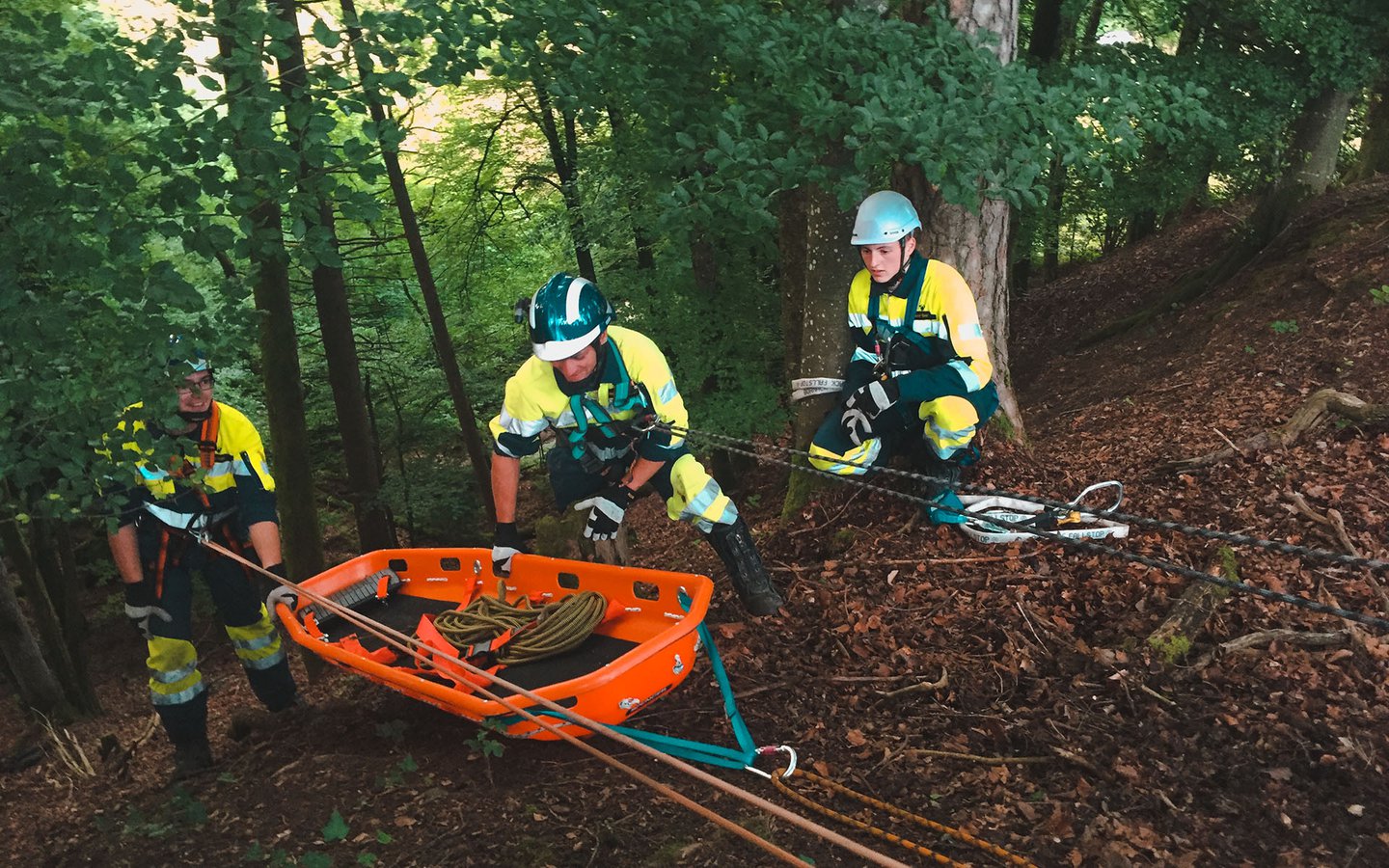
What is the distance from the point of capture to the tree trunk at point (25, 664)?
27.3 ft

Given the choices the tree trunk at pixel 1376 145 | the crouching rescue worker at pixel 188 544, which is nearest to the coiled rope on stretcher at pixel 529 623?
the crouching rescue worker at pixel 188 544

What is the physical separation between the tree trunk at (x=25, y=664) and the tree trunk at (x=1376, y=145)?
1430 cm

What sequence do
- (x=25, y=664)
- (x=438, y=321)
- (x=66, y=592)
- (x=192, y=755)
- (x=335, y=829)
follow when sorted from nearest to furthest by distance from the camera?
(x=335, y=829) → (x=192, y=755) → (x=25, y=664) → (x=66, y=592) → (x=438, y=321)

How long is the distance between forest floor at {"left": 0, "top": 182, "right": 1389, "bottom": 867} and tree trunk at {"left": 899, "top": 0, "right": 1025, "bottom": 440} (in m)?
0.73

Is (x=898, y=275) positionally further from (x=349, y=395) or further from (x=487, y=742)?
(x=349, y=395)

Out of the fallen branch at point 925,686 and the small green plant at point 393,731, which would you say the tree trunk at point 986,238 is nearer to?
the fallen branch at point 925,686

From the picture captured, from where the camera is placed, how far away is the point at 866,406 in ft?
17.3

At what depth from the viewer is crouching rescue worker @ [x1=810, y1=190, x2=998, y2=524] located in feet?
16.1

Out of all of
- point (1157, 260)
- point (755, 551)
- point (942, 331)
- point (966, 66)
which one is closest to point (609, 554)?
point (755, 551)

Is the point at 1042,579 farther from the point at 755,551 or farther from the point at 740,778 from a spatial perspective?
the point at 740,778

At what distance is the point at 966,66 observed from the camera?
186 inches

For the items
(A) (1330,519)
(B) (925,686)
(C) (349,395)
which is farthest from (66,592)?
(A) (1330,519)

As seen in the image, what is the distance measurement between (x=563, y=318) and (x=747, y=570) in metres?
1.75

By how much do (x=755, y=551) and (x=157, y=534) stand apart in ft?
11.2
